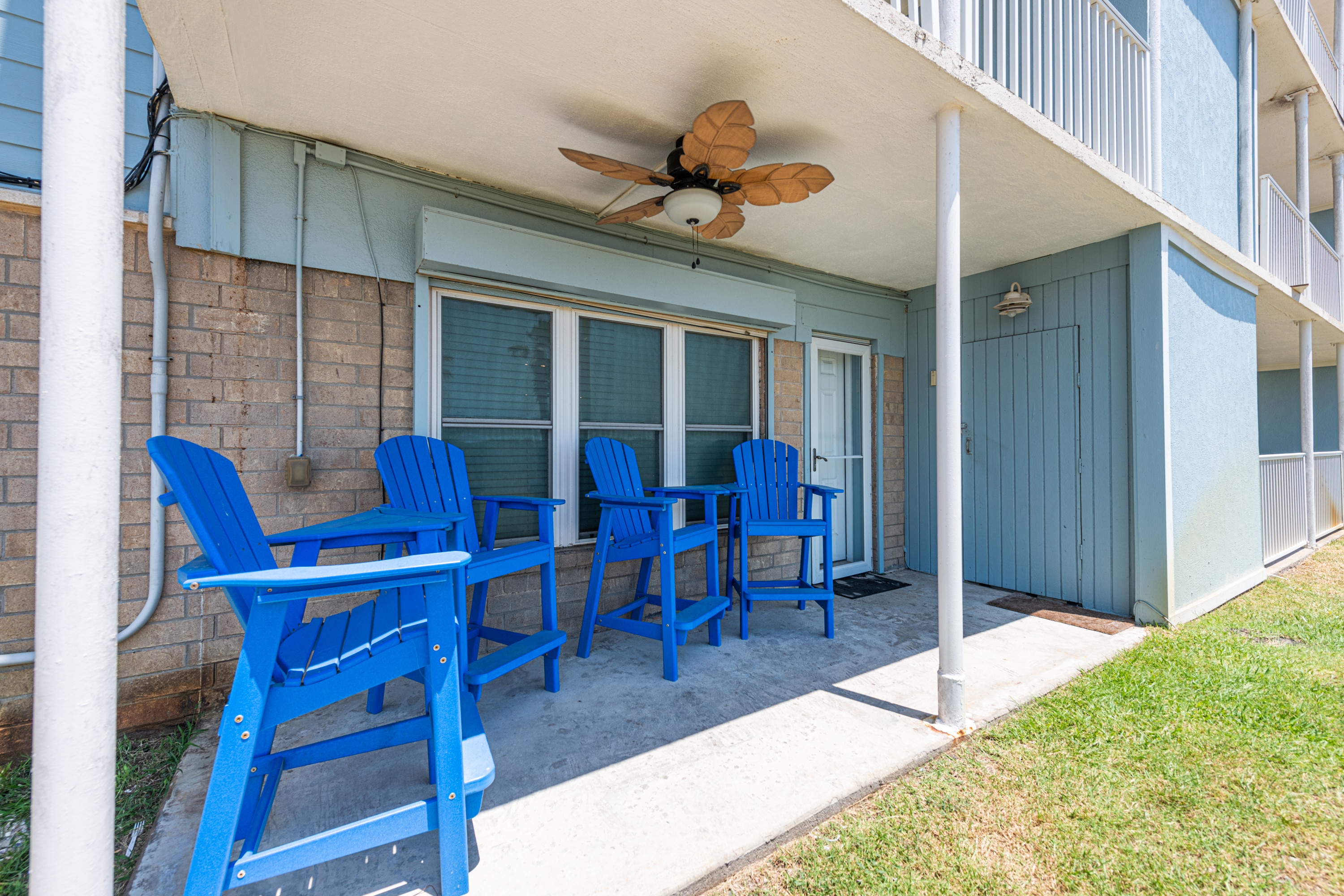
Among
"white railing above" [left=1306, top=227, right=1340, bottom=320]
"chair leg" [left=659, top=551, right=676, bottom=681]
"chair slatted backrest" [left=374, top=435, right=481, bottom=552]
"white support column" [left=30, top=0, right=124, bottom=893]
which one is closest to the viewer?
"white support column" [left=30, top=0, right=124, bottom=893]

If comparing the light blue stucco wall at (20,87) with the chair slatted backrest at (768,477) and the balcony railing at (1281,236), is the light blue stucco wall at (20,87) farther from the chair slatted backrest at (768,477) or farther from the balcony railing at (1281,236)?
the balcony railing at (1281,236)

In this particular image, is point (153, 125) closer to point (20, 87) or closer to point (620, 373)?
point (20, 87)

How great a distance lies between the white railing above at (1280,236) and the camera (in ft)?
14.5

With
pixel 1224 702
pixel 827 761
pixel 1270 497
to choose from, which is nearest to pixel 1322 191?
pixel 1270 497

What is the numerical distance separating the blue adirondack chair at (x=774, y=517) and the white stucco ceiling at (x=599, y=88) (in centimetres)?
149

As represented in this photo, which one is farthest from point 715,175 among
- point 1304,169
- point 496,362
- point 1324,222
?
point 1324,222

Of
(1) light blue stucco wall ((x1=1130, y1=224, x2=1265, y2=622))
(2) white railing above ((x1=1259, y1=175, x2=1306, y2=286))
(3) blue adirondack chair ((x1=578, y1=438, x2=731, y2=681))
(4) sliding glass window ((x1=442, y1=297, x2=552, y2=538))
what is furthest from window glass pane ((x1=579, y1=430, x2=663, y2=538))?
(2) white railing above ((x1=1259, y1=175, x2=1306, y2=286))

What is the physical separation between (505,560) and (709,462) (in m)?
1.85

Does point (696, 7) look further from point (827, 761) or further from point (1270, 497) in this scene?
point (1270, 497)

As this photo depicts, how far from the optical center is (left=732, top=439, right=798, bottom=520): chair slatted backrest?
11.8ft

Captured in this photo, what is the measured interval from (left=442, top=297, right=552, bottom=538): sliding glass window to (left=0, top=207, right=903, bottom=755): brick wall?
9.5 inches

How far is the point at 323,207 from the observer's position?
7.94 feet

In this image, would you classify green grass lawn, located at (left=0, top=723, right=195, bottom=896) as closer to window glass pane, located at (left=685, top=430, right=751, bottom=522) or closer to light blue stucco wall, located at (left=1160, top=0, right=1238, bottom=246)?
window glass pane, located at (left=685, top=430, right=751, bottom=522)

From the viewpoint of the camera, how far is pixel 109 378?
929 millimetres
